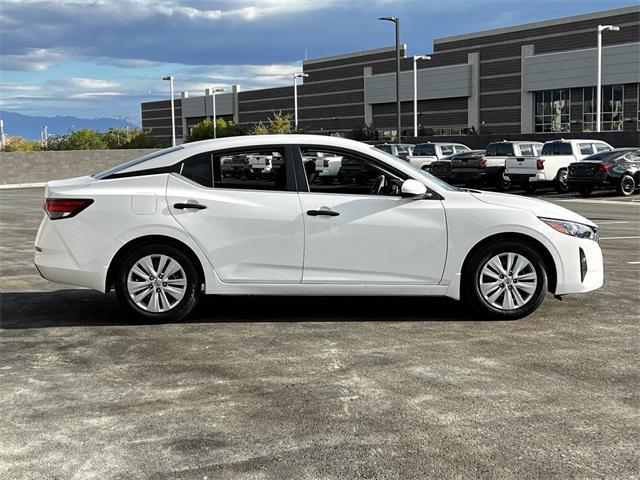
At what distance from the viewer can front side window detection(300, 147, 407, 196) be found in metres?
6.75

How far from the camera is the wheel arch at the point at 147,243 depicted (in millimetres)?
6605

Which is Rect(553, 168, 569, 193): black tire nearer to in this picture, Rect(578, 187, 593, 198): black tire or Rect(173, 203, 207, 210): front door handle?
Rect(578, 187, 593, 198): black tire

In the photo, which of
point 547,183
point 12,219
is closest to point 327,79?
point 547,183

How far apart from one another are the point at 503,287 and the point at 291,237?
1.95m

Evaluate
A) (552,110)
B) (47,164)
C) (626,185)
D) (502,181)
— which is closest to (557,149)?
(502,181)

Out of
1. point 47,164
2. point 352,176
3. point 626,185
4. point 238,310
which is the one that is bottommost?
point 238,310

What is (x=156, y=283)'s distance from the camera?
6613mm

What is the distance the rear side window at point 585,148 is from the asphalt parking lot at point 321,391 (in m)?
20.9

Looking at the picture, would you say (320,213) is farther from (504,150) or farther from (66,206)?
(504,150)

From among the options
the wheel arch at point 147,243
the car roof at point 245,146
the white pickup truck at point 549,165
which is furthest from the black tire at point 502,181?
the wheel arch at point 147,243

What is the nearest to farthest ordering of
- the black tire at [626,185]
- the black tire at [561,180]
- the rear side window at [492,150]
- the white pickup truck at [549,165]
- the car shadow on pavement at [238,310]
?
the car shadow on pavement at [238,310]
the black tire at [626,185]
the white pickup truck at [549,165]
the black tire at [561,180]
the rear side window at [492,150]

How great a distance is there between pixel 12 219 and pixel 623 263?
45.4 feet

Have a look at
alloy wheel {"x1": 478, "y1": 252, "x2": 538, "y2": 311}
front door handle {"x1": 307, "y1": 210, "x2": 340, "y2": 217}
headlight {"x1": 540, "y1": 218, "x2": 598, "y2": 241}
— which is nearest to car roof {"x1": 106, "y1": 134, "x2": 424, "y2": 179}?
front door handle {"x1": 307, "y1": 210, "x2": 340, "y2": 217}

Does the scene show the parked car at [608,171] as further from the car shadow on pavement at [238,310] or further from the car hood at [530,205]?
the car hood at [530,205]
